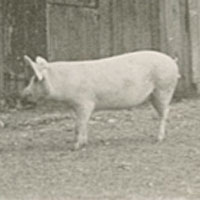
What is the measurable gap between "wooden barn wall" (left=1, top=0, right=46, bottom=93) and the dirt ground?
1.28m

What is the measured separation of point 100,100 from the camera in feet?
35.7

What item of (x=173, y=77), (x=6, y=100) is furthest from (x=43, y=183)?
(x=6, y=100)

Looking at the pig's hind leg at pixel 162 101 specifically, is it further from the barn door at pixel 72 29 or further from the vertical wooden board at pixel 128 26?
the vertical wooden board at pixel 128 26

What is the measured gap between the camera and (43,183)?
918 centimetres

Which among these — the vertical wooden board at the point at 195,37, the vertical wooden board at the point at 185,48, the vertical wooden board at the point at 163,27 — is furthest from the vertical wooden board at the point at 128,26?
the vertical wooden board at the point at 195,37

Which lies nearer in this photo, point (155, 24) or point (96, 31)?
point (96, 31)

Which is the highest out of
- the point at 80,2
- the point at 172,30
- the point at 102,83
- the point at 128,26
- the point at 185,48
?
the point at 80,2

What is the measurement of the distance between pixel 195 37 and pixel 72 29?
211cm

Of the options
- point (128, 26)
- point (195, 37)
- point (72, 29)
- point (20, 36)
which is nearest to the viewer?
point (20, 36)

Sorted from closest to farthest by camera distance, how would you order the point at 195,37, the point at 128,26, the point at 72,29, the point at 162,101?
the point at 162,101
the point at 72,29
the point at 128,26
the point at 195,37

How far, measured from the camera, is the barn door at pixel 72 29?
1521 cm

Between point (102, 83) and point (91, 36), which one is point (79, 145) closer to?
point (102, 83)

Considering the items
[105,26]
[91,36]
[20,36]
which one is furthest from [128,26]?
[20,36]

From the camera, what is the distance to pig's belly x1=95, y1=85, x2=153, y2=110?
10.9 meters
